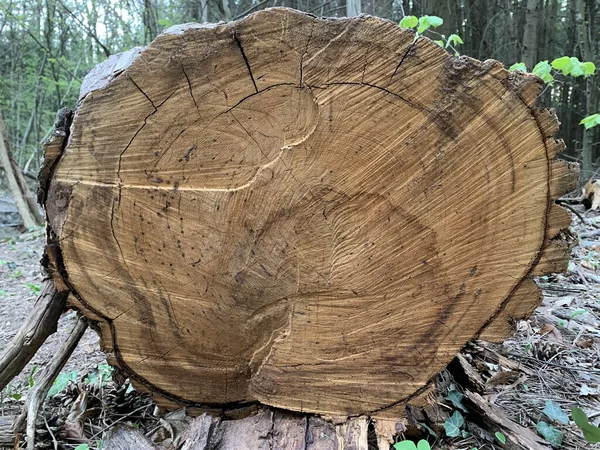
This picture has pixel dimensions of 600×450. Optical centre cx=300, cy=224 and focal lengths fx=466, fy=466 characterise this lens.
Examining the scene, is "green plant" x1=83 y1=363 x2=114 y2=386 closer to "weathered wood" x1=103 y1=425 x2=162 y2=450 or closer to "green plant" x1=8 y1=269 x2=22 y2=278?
"weathered wood" x1=103 y1=425 x2=162 y2=450

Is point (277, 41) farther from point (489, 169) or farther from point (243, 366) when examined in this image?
point (243, 366)

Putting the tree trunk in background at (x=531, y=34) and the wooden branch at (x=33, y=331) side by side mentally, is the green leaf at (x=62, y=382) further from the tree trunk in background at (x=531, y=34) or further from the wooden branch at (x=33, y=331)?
the tree trunk in background at (x=531, y=34)

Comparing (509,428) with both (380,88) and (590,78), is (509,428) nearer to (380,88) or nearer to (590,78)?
(380,88)

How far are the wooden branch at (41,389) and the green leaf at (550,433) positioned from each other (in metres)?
1.73

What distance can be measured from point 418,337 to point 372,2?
4560 mm

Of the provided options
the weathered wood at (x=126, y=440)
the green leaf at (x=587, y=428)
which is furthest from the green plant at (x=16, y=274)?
the green leaf at (x=587, y=428)

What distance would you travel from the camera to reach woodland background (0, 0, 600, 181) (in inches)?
305

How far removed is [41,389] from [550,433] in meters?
1.88

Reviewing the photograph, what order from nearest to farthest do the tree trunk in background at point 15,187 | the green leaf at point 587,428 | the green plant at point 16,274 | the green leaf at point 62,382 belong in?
the green leaf at point 587,428 < the green leaf at point 62,382 < the green plant at point 16,274 < the tree trunk in background at point 15,187

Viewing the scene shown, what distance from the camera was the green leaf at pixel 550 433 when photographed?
167cm

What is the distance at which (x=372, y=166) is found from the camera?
1.38 m

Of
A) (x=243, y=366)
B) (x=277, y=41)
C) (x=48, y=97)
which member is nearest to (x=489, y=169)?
(x=277, y=41)

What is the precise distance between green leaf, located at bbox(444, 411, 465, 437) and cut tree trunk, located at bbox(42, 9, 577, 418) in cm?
23

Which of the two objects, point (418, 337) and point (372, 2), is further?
point (372, 2)
